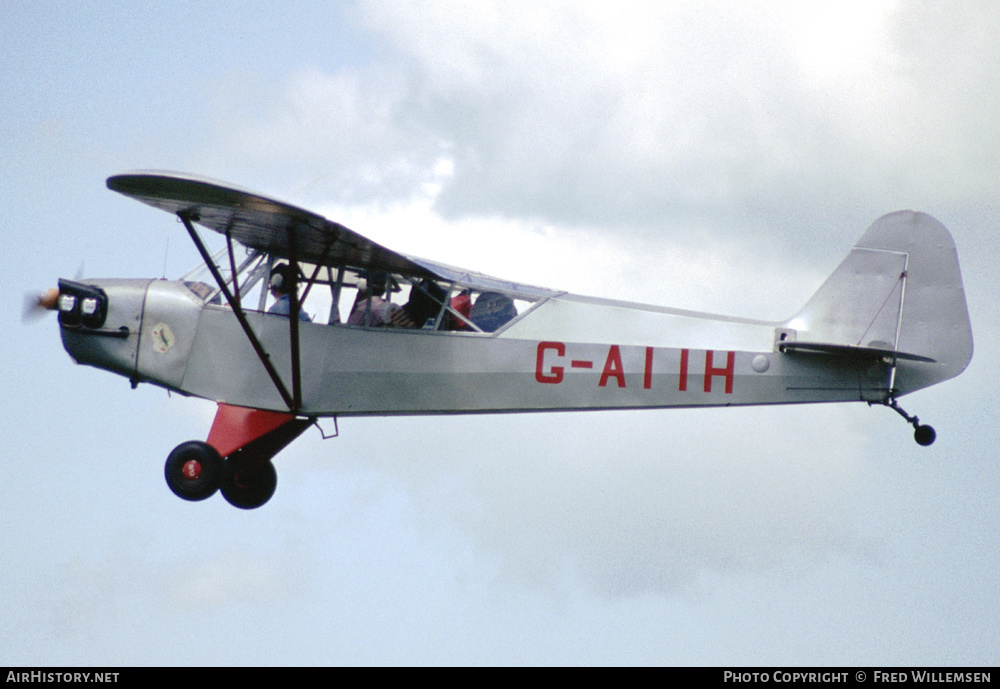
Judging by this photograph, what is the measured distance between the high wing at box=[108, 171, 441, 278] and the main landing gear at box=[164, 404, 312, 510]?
157 cm

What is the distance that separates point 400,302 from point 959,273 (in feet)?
17.0

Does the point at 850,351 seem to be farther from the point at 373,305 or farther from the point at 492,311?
the point at 373,305

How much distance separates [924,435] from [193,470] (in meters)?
6.60

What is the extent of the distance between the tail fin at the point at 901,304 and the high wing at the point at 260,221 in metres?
3.67

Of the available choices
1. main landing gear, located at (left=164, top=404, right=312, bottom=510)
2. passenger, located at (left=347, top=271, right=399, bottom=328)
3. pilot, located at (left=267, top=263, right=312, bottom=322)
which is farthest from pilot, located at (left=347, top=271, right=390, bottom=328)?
main landing gear, located at (left=164, top=404, right=312, bottom=510)

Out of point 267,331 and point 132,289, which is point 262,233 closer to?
point 267,331

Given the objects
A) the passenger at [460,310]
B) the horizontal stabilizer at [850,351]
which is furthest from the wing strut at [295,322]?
the horizontal stabilizer at [850,351]

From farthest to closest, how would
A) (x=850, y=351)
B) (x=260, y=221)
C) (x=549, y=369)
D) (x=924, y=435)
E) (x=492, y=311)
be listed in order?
(x=492, y=311) < (x=549, y=369) < (x=850, y=351) < (x=924, y=435) < (x=260, y=221)

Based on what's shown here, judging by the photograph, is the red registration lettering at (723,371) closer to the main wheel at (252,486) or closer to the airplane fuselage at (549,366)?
the airplane fuselage at (549,366)

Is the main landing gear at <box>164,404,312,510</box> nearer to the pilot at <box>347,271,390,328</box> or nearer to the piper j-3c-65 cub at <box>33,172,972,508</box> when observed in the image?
the piper j-3c-65 cub at <box>33,172,972,508</box>

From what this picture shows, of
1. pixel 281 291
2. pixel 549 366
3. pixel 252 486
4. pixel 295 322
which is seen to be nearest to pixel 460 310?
pixel 549 366

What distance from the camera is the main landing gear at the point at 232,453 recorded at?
11.4 m

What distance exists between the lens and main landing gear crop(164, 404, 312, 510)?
1144 centimetres

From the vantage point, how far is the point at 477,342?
11414 mm
